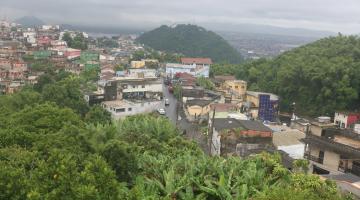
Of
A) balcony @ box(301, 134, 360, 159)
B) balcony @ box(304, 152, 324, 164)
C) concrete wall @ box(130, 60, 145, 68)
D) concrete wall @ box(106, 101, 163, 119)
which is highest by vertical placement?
balcony @ box(301, 134, 360, 159)

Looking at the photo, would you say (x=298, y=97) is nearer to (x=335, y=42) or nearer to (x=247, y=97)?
(x=247, y=97)

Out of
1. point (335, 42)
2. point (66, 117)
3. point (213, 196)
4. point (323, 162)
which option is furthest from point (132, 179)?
point (335, 42)

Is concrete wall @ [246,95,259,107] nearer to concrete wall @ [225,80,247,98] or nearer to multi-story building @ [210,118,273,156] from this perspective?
concrete wall @ [225,80,247,98]

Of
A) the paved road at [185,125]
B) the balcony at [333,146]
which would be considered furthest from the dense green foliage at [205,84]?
the balcony at [333,146]

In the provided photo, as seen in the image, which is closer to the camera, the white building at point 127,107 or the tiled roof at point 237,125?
the tiled roof at point 237,125

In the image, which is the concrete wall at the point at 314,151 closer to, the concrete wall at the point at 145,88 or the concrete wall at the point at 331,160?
the concrete wall at the point at 331,160

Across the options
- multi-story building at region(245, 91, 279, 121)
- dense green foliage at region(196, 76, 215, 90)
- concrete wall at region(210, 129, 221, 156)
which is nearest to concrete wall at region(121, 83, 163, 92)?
dense green foliage at region(196, 76, 215, 90)
